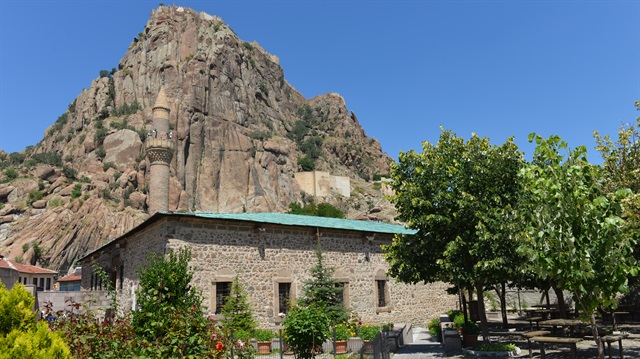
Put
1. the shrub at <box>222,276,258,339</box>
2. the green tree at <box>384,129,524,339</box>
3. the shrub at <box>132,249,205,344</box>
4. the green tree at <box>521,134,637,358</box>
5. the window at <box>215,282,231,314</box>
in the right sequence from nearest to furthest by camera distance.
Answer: the green tree at <box>521,134,637,358</box>
the shrub at <box>132,249,205,344</box>
the green tree at <box>384,129,524,339</box>
the shrub at <box>222,276,258,339</box>
the window at <box>215,282,231,314</box>

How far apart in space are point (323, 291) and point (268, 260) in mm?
2593

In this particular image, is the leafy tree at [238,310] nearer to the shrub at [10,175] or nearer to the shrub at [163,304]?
the shrub at [163,304]

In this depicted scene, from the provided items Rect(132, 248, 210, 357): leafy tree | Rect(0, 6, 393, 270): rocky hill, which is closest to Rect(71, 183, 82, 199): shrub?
Rect(0, 6, 393, 270): rocky hill

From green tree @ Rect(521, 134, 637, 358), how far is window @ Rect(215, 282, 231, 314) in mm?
12828

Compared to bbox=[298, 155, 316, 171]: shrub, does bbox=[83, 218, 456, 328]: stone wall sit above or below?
below

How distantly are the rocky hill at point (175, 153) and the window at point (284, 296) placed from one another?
154 feet

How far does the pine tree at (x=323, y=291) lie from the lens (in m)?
17.7

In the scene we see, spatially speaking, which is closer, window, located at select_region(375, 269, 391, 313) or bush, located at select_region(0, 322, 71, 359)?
bush, located at select_region(0, 322, 71, 359)

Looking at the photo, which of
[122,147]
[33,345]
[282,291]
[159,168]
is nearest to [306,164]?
[122,147]

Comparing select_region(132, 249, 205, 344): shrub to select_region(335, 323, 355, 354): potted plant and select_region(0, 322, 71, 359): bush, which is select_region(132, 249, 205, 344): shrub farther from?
select_region(335, 323, 355, 354): potted plant

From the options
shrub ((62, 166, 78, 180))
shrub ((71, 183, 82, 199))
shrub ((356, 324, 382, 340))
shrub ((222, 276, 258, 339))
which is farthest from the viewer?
shrub ((62, 166, 78, 180))

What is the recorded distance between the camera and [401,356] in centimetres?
1438

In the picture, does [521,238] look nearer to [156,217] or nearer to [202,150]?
[156,217]

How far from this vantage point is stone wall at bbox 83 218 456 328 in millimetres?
17359
